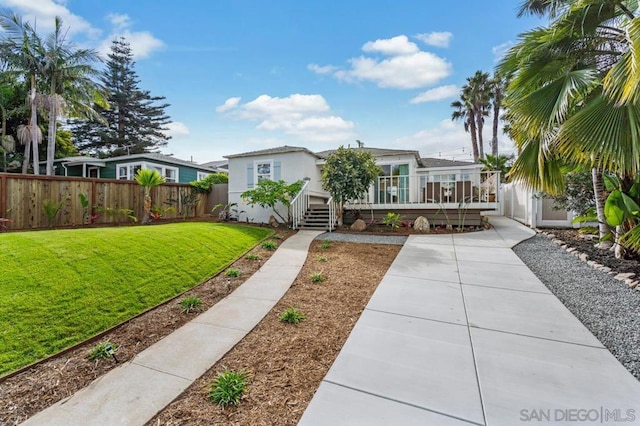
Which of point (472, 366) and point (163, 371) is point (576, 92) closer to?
point (472, 366)

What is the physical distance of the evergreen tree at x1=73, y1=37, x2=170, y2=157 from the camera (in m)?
27.9

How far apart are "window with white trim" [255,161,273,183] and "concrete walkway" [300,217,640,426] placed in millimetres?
8691

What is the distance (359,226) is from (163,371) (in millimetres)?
8137

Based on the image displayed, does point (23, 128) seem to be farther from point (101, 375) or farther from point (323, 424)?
point (323, 424)

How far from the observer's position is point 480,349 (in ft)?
8.95

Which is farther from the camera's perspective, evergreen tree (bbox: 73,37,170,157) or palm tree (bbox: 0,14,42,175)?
evergreen tree (bbox: 73,37,170,157)

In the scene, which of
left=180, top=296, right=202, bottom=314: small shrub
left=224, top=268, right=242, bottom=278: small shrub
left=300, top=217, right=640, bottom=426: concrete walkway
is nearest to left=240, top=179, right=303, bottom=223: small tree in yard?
left=224, top=268, right=242, bottom=278: small shrub

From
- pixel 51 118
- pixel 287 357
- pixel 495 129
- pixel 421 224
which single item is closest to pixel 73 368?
pixel 287 357

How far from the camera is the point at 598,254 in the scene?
573 cm

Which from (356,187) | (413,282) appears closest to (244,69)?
(356,187)

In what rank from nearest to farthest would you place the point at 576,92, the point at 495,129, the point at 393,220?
the point at 576,92 < the point at 393,220 < the point at 495,129

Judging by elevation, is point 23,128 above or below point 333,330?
above

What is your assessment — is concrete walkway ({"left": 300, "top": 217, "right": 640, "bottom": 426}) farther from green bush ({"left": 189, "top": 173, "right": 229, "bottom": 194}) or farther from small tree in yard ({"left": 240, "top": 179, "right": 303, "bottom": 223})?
green bush ({"left": 189, "top": 173, "right": 229, "bottom": 194})

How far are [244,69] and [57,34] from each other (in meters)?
10.8
